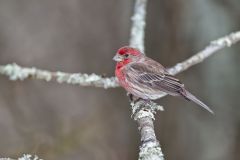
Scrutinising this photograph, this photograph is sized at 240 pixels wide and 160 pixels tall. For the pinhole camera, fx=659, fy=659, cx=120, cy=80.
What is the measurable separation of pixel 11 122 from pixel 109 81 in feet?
5.08

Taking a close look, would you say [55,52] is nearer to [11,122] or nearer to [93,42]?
[93,42]

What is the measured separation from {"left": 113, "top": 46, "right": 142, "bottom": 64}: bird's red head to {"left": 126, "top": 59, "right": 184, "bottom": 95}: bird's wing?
0.35ft

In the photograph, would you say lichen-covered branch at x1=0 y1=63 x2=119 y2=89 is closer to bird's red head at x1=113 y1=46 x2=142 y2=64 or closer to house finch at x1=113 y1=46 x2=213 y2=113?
house finch at x1=113 y1=46 x2=213 y2=113

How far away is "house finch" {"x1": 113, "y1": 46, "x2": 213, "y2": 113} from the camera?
6734mm

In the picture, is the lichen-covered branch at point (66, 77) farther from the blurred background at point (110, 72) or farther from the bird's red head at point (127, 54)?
the blurred background at point (110, 72)

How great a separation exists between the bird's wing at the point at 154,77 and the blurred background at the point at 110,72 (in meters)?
1.19

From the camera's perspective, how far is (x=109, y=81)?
6828mm

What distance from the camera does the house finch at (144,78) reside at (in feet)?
22.1

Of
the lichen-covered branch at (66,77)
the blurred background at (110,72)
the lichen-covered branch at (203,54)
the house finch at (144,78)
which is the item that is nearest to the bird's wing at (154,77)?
the house finch at (144,78)

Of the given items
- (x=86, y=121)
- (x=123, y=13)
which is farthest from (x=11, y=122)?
(x=123, y=13)

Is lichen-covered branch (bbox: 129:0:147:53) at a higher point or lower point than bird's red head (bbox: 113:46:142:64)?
higher

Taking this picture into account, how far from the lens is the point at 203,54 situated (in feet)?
22.4

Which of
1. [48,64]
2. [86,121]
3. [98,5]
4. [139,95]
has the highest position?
[98,5]

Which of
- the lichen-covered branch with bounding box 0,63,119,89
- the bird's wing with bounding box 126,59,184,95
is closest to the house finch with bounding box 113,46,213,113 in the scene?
the bird's wing with bounding box 126,59,184,95
